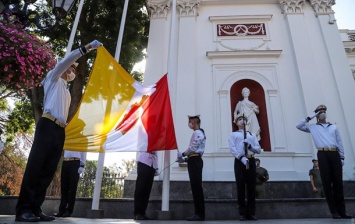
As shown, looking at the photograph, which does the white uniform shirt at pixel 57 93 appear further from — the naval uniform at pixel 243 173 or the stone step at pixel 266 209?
the naval uniform at pixel 243 173

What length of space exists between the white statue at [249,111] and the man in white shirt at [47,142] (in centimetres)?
668

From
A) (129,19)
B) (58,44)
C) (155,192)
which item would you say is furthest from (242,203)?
(58,44)

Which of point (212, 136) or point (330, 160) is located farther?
point (212, 136)

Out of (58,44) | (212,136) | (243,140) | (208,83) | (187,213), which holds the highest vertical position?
(58,44)

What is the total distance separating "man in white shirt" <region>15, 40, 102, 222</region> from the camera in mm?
3293

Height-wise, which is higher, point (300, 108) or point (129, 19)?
point (129, 19)

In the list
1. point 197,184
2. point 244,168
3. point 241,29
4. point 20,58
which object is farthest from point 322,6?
point 20,58

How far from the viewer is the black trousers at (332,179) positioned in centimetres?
482

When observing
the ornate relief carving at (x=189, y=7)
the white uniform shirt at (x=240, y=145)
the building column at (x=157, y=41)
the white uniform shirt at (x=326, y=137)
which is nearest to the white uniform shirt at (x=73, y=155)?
the white uniform shirt at (x=240, y=145)

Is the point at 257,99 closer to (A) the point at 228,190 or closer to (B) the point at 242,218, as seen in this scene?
(A) the point at 228,190

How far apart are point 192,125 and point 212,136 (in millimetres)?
3985

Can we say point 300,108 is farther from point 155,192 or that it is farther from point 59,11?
point 59,11

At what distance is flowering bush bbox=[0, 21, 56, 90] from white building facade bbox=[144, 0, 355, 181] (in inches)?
205

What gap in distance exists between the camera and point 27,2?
459cm
